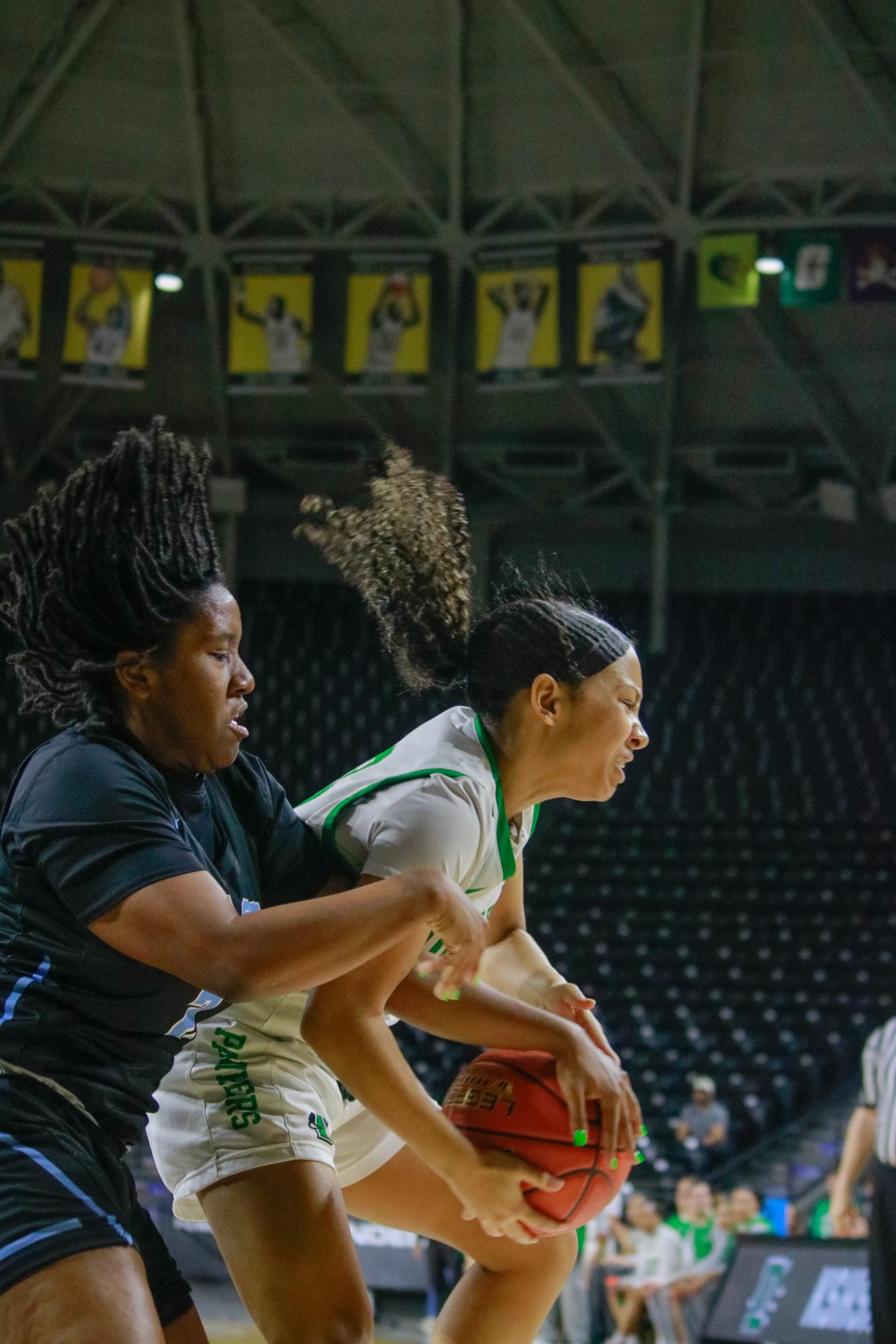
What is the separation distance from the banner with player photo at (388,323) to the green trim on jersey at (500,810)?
9561mm

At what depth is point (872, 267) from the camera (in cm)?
1137

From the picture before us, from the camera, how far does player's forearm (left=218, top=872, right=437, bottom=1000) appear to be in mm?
1907

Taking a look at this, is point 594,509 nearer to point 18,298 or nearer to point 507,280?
point 507,280

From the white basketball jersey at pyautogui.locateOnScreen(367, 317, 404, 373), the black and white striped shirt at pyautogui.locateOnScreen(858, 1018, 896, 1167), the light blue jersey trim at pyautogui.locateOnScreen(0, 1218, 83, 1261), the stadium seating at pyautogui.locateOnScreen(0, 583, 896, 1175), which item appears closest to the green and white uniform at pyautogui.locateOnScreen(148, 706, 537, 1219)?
the light blue jersey trim at pyautogui.locateOnScreen(0, 1218, 83, 1261)

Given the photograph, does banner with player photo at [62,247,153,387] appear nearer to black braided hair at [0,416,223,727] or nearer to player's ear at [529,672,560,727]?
player's ear at [529,672,560,727]

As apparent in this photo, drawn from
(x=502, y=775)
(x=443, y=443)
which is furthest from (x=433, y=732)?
(x=443, y=443)

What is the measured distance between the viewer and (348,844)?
2521mm

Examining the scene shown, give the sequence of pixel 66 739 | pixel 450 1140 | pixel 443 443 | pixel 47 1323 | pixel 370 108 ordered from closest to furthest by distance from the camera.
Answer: pixel 47 1323, pixel 66 739, pixel 450 1140, pixel 370 108, pixel 443 443

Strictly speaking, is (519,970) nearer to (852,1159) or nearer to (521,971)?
(521,971)

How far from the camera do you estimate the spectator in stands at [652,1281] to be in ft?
24.7

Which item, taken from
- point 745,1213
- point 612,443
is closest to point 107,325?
point 612,443

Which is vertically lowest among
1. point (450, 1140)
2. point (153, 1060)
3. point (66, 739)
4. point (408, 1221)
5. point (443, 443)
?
point (408, 1221)

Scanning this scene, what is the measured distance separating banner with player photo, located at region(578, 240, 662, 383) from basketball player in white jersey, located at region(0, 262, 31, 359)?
4472mm

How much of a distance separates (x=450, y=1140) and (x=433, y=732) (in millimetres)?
717
